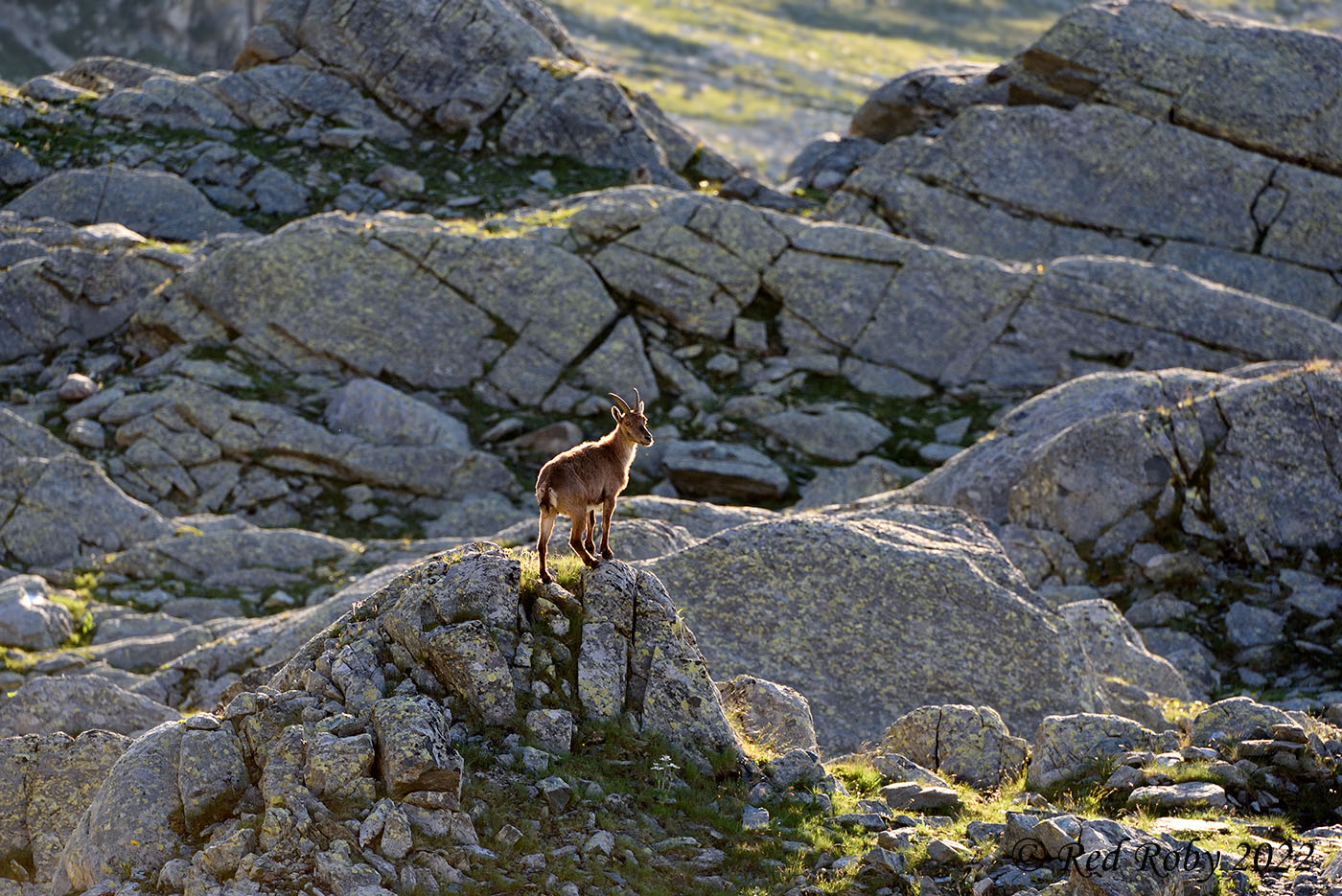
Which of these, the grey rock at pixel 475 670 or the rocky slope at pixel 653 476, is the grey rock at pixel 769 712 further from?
the grey rock at pixel 475 670

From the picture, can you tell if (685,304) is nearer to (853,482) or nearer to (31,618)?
(853,482)

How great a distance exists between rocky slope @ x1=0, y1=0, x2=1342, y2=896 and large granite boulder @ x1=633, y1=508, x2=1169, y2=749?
3.4 inches

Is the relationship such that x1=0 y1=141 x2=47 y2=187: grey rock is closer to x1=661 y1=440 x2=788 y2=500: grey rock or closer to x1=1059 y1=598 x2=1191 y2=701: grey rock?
x1=661 y1=440 x2=788 y2=500: grey rock

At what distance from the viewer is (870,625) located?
21.6 meters

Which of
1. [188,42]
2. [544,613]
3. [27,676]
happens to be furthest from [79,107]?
[188,42]

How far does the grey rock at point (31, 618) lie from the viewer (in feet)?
82.6

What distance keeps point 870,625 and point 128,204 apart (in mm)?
34572

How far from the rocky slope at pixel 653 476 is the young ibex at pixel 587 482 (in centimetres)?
59

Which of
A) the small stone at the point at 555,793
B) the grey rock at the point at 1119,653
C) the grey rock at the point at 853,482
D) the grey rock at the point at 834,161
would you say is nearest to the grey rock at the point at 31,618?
the small stone at the point at 555,793

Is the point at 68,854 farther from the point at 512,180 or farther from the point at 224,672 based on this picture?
the point at 512,180

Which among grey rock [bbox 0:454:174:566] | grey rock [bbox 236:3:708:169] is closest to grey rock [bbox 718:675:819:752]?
grey rock [bbox 0:454:174:566]

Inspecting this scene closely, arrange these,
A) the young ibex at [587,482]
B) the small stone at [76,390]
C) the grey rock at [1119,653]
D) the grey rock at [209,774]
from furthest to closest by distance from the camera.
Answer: the small stone at [76,390]
the grey rock at [1119,653]
the young ibex at [587,482]
the grey rock at [209,774]

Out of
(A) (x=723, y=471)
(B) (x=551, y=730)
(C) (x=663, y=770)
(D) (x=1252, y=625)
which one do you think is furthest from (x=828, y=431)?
(B) (x=551, y=730)

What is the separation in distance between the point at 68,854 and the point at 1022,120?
44956 millimetres
